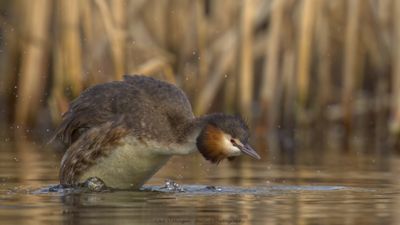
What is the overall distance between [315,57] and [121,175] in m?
6.13

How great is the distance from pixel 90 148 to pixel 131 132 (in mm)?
332

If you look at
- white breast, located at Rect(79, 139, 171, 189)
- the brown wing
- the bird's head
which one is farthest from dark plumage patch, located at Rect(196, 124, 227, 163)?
the brown wing

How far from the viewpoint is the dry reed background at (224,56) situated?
39.7 ft

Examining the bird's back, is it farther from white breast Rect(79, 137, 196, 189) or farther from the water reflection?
the water reflection

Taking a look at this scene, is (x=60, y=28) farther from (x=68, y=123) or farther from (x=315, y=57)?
(x=68, y=123)

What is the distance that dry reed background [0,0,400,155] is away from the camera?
39.7 feet

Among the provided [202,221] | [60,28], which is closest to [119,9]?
[60,28]

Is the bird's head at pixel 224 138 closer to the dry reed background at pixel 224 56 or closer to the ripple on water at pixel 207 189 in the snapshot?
the ripple on water at pixel 207 189

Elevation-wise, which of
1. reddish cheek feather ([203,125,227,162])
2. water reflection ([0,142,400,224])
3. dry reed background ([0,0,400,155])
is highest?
dry reed background ([0,0,400,155])

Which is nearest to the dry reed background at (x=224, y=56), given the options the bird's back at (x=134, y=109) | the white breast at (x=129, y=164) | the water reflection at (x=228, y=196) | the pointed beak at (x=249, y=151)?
the water reflection at (x=228, y=196)

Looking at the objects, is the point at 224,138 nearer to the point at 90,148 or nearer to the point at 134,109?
the point at 134,109

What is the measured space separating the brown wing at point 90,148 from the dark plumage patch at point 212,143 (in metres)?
0.60

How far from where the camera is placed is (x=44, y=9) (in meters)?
12.2

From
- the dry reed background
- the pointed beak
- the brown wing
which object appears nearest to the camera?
the pointed beak
